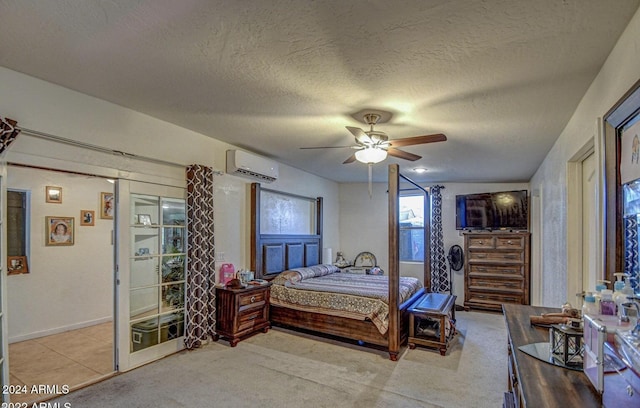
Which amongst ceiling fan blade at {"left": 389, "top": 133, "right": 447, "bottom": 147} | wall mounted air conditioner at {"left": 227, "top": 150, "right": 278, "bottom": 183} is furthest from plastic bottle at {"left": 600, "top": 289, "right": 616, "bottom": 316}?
wall mounted air conditioner at {"left": 227, "top": 150, "right": 278, "bottom": 183}

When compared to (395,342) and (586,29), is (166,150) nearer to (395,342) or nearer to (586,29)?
(395,342)

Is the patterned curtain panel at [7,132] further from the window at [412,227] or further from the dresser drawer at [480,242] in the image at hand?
the dresser drawer at [480,242]

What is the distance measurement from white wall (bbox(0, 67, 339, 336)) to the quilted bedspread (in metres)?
0.68

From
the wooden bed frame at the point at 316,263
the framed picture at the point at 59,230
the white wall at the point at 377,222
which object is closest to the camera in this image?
the wooden bed frame at the point at 316,263

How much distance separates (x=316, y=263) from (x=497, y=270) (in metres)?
3.38

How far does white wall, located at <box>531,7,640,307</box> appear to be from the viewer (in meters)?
1.67

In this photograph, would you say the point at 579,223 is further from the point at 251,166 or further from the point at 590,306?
the point at 251,166

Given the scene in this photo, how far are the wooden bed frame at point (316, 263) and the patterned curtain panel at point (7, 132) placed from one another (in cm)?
276

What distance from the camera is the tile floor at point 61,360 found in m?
3.10

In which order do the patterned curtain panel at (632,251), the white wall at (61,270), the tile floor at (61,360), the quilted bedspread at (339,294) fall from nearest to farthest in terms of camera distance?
the patterned curtain panel at (632,251), the tile floor at (61,360), the quilted bedspread at (339,294), the white wall at (61,270)

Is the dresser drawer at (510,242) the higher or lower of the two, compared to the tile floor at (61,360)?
higher

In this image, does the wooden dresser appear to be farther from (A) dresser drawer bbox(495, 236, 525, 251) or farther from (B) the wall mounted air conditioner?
(B) the wall mounted air conditioner

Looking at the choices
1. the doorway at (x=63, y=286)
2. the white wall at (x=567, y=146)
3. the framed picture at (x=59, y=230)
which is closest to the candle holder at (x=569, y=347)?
the white wall at (x=567, y=146)

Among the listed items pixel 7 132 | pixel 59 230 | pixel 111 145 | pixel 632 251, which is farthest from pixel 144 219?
pixel 632 251
